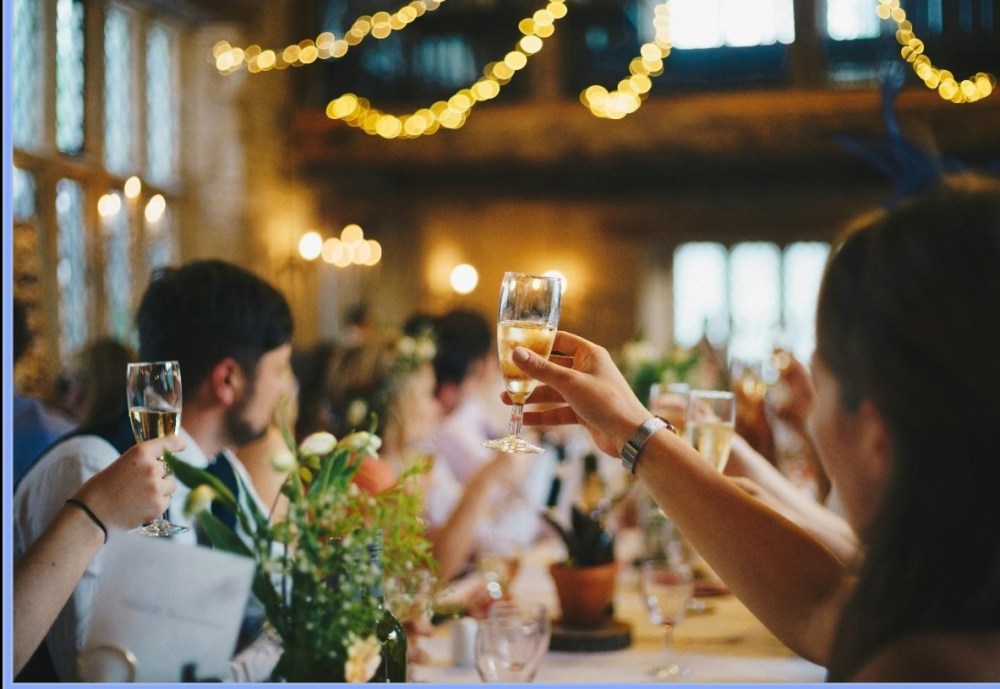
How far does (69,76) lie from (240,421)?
19.2ft

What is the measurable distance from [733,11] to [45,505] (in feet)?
29.9

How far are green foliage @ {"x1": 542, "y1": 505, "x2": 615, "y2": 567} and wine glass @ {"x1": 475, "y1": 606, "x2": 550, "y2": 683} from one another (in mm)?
581

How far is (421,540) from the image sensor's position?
1505 millimetres

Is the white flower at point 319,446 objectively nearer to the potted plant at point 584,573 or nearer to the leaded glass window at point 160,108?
the potted plant at point 584,573

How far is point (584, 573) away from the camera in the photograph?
228 cm

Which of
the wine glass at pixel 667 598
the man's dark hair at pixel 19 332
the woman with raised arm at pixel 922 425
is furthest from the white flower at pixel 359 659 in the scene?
the man's dark hair at pixel 19 332

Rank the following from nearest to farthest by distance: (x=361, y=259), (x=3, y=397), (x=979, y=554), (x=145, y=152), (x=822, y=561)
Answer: (x=979, y=554)
(x=822, y=561)
(x=3, y=397)
(x=145, y=152)
(x=361, y=259)

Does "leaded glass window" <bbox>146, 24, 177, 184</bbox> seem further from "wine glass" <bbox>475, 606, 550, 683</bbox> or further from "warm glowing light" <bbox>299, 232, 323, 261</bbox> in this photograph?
"wine glass" <bbox>475, 606, 550, 683</bbox>

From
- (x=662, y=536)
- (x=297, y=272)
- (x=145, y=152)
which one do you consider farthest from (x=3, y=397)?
(x=297, y=272)

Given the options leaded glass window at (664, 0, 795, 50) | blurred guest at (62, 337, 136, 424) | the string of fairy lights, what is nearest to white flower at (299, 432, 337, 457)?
blurred guest at (62, 337, 136, 424)

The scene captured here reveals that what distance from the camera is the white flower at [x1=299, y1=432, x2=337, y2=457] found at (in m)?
1.37

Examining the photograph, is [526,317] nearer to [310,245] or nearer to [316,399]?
[316,399]

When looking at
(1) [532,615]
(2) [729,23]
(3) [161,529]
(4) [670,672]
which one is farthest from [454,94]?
(3) [161,529]

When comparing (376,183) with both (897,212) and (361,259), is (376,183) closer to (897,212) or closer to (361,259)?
(361,259)
